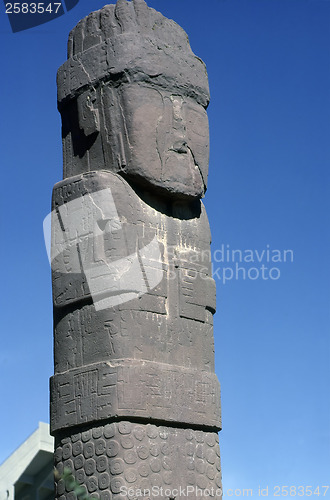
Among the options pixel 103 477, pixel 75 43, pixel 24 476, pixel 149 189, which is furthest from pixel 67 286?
pixel 24 476

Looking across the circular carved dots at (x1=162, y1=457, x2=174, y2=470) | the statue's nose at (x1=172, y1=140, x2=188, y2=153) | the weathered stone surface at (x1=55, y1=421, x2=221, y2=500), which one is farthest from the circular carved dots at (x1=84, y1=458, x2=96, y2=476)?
the statue's nose at (x1=172, y1=140, x2=188, y2=153)

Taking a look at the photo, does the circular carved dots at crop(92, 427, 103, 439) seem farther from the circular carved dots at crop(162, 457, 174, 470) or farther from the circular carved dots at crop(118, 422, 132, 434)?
the circular carved dots at crop(162, 457, 174, 470)

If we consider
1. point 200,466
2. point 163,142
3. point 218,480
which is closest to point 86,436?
point 200,466

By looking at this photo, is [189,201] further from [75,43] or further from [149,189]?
[75,43]

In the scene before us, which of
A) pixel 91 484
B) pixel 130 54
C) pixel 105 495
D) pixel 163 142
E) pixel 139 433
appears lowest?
pixel 105 495

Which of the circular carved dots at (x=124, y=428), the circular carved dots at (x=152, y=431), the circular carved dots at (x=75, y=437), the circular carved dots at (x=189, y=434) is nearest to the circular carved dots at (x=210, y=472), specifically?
the circular carved dots at (x=189, y=434)

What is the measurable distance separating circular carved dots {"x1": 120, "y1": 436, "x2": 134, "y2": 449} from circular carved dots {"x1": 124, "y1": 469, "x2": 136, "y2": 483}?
0.18 metres

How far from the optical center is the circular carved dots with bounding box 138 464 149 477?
638 cm

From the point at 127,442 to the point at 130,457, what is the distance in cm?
12

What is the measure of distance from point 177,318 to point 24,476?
4.22 meters

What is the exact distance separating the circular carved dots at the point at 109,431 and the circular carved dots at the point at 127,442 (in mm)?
92

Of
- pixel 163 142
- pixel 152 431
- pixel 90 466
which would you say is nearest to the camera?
pixel 90 466

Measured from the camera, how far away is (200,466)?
22.4 ft

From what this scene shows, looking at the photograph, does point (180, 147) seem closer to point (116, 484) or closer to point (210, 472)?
point (210, 472)
